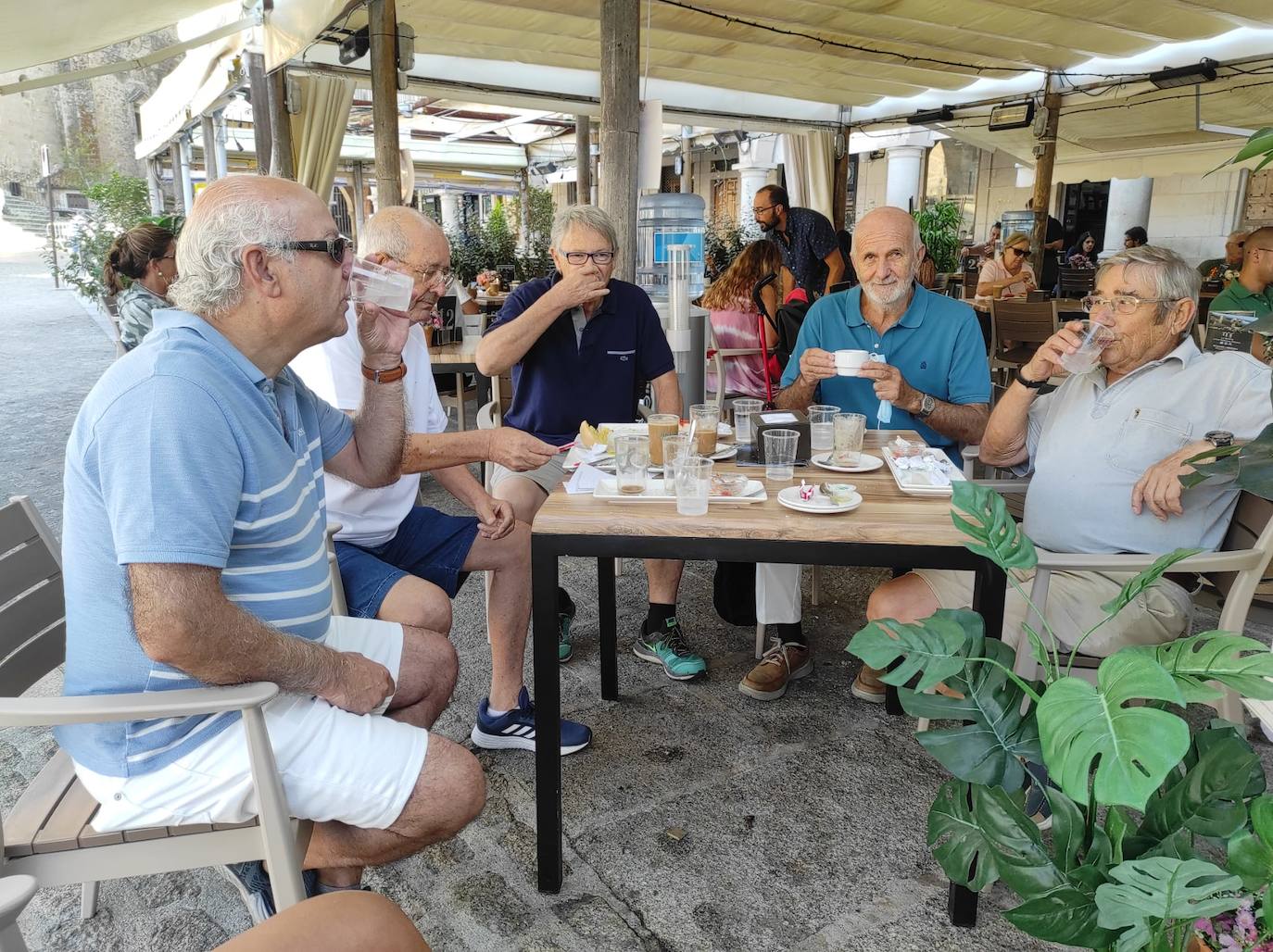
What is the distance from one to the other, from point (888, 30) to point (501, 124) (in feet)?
25.0

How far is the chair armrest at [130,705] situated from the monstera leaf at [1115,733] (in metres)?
1.09

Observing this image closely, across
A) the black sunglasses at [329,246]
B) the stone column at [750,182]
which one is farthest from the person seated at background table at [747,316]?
the stone column at [750,182]

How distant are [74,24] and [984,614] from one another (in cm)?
503

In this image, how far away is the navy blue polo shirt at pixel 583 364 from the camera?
121 inches

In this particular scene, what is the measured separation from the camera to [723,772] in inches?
93.3

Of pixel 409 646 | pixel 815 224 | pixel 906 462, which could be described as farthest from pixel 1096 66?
pixel 409 646

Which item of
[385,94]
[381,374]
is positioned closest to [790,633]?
[381,374]

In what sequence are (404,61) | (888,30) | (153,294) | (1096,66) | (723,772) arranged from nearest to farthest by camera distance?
(723,772) → (153,294) → (404,61) → (888,30) → (1096,66)

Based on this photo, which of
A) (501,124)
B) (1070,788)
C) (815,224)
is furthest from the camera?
(501,124)

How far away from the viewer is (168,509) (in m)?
1.27

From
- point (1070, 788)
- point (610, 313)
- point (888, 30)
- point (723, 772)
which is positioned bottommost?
point (723, 772)

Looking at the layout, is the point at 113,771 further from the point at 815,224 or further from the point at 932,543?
the point at 815,224

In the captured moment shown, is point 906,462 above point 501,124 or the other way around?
the other way around

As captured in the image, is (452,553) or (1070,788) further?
(452,553)
